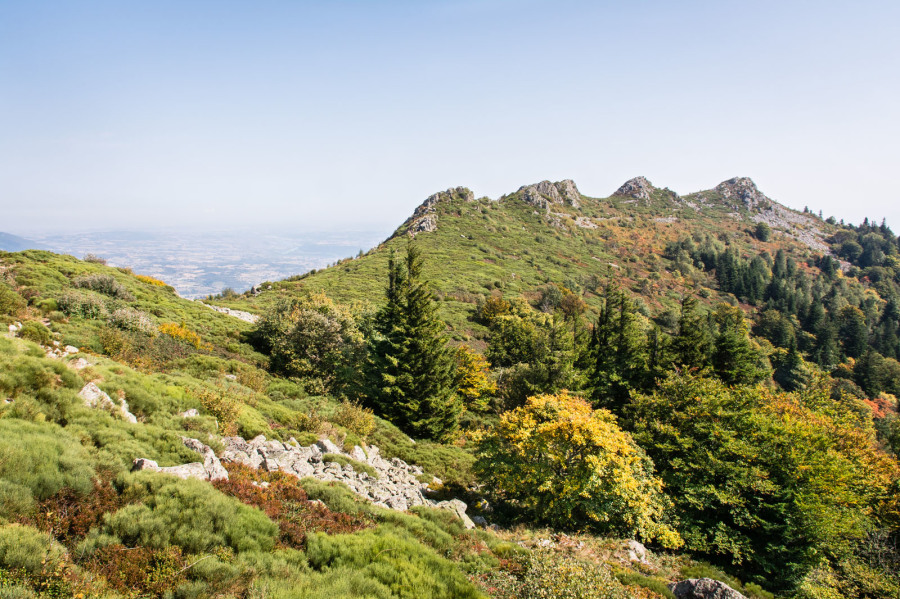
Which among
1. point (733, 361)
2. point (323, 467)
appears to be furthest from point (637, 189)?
point (323, 467)

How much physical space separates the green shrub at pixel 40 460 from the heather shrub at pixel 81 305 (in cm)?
1366

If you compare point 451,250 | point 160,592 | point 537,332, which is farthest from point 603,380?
point 451,250

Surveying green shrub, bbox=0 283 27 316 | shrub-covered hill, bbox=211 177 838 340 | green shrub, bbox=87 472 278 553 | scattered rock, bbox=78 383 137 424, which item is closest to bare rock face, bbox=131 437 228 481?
green shrub, bbox=87 472 278 553

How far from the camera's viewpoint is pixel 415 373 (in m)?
20.4

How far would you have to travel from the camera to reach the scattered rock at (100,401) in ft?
30.3

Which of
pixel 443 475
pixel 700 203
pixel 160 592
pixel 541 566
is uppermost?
pixel 700 203

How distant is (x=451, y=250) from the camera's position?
251 feet

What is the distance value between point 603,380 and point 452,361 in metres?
16.8

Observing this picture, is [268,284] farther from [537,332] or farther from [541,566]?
[541,566]

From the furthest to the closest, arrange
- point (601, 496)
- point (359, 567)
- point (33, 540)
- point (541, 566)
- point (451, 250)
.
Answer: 1. point (451, 250)
2. point (601, 496)
3. point (541, 566)
4. point (359, 567)
5. point (33, 540)

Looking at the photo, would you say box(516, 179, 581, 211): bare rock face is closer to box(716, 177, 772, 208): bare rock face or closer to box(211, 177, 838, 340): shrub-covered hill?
box(211, 177, 838, 340): shrub-covered hill

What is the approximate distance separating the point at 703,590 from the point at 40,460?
43.5 ft

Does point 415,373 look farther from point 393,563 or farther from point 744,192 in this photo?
point 744,192

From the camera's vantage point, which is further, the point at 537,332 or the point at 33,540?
the point at 537,332
